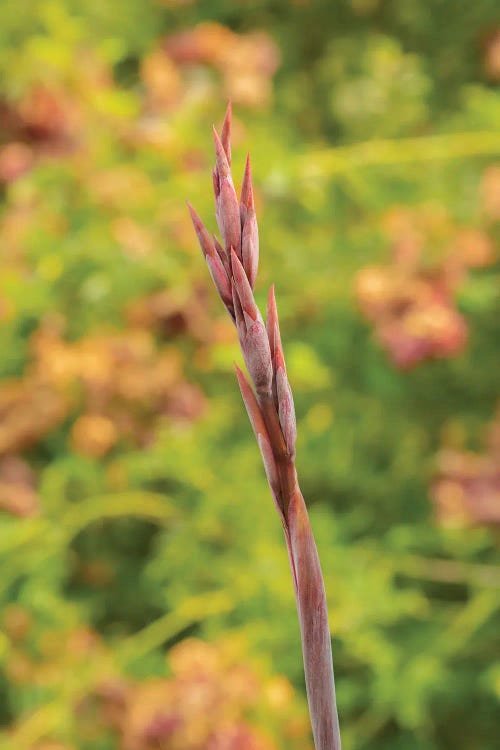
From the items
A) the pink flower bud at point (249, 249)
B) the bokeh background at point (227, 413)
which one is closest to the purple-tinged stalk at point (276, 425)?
the pink flower bud at point (249, 249)

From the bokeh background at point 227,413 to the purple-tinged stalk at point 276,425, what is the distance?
747mm

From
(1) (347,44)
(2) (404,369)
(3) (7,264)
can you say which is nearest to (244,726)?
(2) (404,369)

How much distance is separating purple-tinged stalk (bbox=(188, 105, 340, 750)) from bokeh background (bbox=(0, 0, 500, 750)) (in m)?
0.75

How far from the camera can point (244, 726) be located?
979 mm

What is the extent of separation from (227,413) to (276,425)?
1.00 metres

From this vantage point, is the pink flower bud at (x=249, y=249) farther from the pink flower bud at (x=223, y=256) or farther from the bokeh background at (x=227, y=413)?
the bokeh background at (x=227, y=413)

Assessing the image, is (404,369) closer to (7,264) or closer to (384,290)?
(384,290)

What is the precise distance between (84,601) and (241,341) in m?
1.02

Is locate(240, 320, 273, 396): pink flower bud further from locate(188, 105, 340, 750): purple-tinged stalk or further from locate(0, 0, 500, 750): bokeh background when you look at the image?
locate(0, 0, 500, 750): bokeh background

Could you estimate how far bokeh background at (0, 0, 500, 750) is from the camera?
1055mm

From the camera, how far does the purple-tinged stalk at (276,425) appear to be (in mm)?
259

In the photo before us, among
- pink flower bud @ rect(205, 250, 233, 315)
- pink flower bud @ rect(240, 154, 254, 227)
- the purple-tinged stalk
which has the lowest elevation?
the purple-tinged stalk

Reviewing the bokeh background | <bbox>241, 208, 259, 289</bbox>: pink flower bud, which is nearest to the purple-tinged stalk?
<bbox>241, 208, 259, 289</bbox>: pink flower bud

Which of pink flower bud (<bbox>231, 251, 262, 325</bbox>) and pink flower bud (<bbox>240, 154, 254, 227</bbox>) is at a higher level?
pink flower bud (<bbox>240, 154, 254, 227</bbox>)
